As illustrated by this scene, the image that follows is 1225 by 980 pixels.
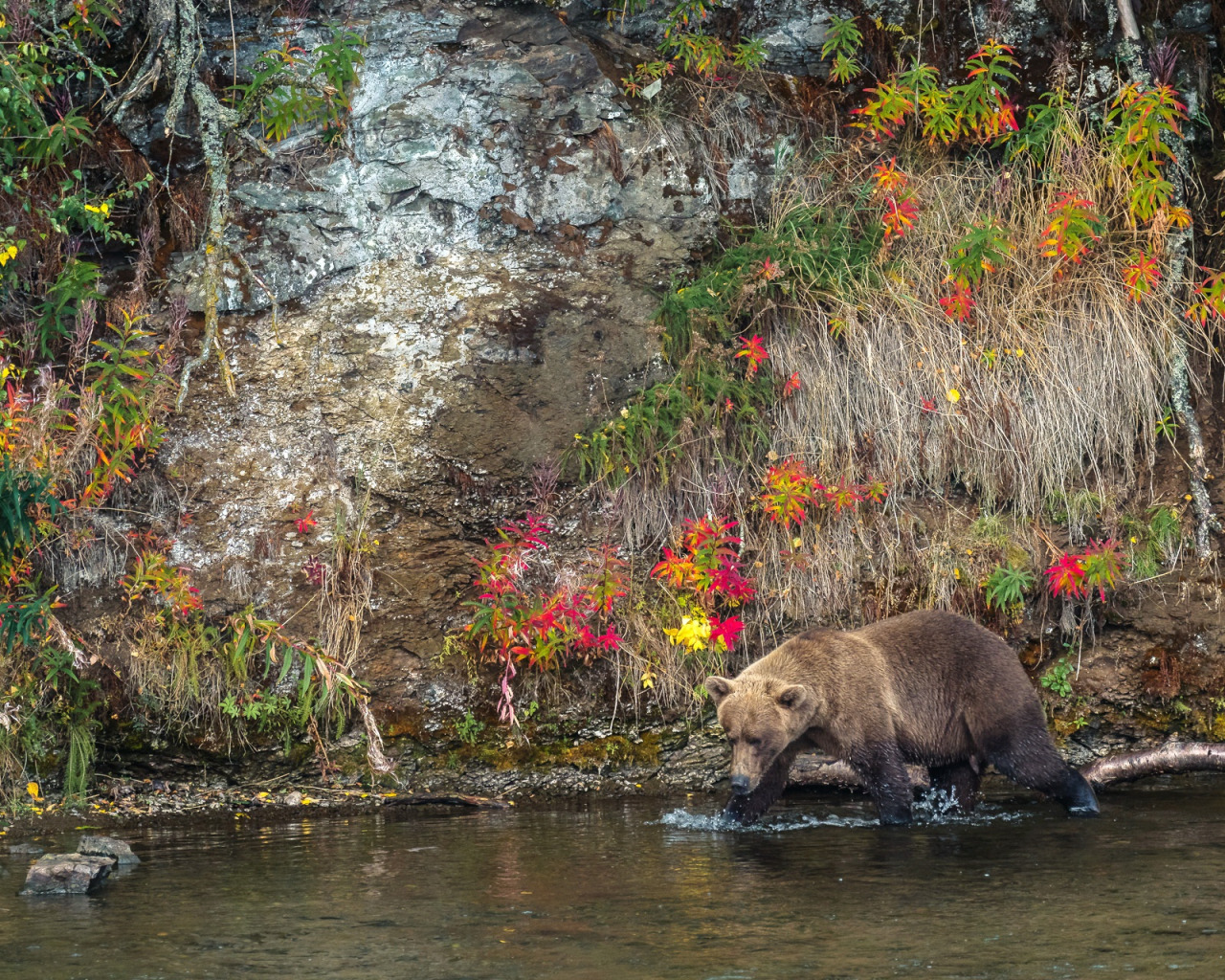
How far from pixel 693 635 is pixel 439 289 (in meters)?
2.99

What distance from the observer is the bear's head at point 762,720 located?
6309mm

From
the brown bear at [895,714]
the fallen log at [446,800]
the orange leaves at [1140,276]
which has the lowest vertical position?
the fallen log at [446,800]

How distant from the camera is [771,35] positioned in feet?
31.2

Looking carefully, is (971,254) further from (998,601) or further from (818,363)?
(998,601)

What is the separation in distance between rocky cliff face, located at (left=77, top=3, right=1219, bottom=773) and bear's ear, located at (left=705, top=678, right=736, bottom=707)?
1.75 metres

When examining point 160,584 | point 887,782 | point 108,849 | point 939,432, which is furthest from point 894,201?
point 108,849

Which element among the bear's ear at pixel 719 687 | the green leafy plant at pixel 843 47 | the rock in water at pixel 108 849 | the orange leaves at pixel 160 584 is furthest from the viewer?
the green leafy plant at pixel 843 47

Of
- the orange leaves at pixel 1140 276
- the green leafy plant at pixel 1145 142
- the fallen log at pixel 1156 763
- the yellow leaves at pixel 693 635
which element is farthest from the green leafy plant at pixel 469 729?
the green leafy plant at pixel 1145 142

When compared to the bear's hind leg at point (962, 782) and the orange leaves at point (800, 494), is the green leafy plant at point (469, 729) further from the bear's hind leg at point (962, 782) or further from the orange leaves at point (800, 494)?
the bear's hind leg at point (962, 782)

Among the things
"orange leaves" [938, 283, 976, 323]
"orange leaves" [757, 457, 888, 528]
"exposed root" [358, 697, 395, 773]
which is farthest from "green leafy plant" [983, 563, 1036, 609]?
"exposed root" [358, 697, 395, 773]

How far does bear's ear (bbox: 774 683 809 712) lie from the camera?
632 centimetres

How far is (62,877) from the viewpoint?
16.4ft

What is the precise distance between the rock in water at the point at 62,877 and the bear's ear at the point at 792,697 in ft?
10.6

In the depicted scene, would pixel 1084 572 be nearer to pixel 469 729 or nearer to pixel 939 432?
pixel 939 432
